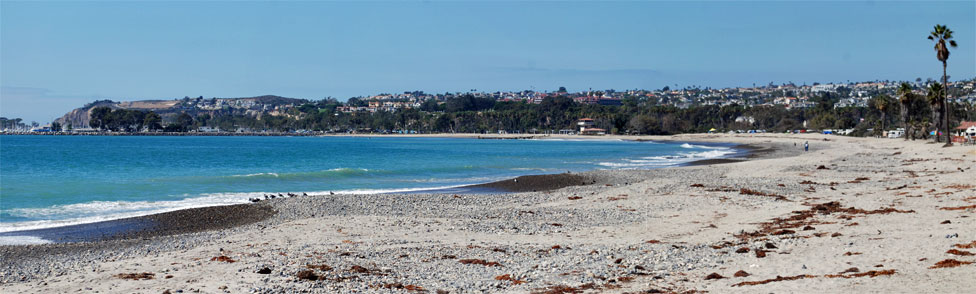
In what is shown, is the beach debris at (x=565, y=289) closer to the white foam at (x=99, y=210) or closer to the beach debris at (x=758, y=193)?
the beach debris at (x=758, y=193)

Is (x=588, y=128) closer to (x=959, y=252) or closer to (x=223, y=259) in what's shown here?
(x=223, y=259)

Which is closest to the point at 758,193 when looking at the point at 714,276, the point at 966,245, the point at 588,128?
the point at 966,245

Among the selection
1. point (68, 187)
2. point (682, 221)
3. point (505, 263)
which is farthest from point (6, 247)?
point (68, 187)

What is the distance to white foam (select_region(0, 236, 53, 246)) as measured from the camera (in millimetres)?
15181

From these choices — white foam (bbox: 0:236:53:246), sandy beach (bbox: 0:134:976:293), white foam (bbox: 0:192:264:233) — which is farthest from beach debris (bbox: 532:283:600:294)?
white foam (bbox: 0:192:264:233)

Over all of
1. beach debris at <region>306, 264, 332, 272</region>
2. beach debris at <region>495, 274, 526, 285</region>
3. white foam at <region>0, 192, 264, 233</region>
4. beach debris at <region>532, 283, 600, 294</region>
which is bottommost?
white foam at <region>0, 192, 264, 233</region>

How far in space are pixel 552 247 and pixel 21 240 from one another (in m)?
11.8

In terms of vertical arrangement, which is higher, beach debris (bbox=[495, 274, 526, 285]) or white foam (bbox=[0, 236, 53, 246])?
beach debris (bbox=[495, 274, 526, 285])

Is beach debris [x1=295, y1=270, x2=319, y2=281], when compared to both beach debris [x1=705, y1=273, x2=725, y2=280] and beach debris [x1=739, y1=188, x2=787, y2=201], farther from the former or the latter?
beach debris [x1=739, y1=188, x2=787, y2=201]

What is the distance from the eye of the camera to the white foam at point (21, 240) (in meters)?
15.2

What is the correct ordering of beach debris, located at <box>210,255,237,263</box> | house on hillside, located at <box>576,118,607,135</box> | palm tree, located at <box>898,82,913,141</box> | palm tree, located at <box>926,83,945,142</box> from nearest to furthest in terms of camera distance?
1. beach debris, located at <box>210,255,237,263</box>
2. palm tree, located at <box>926,83,945,142</box>
3. palm tree, located at <box>898,82,913,141</box>
4. house on hillside, located at <box>576,118,607,135</box>

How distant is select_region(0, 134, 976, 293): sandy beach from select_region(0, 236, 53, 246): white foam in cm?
105

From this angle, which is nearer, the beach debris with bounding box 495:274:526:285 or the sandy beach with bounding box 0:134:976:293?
the sandy beach with bounding box 0:134:976:293

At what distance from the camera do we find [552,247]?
12.4 meters
